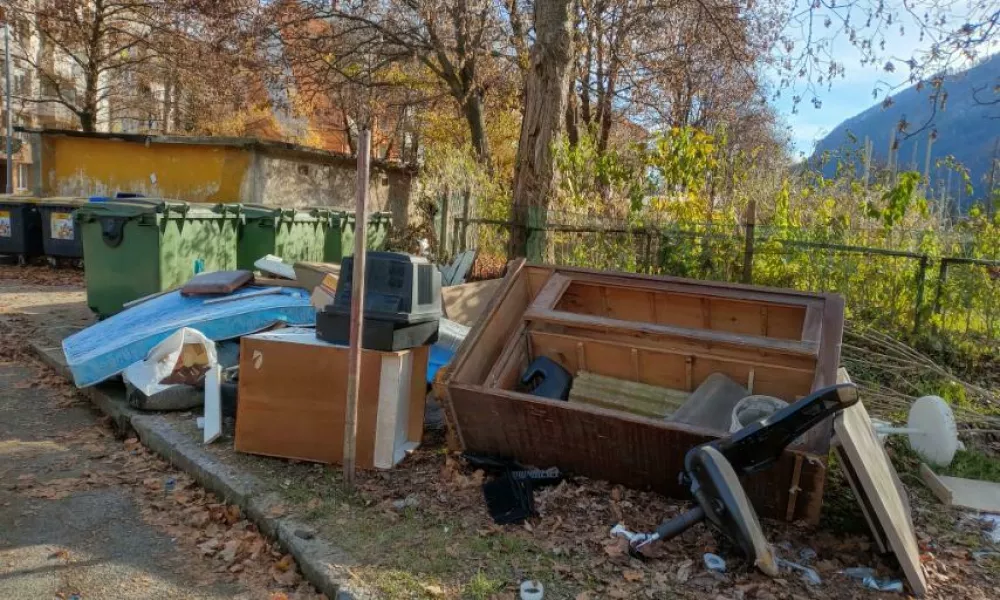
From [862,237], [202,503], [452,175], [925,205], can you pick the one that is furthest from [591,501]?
[452,175]

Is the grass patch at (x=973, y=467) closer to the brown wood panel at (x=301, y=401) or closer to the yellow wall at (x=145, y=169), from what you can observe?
the brown wood panel at (x=301, y=401)

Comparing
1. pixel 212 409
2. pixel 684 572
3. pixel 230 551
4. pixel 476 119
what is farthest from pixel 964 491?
pixel 476 119

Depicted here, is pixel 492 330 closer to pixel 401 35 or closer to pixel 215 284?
pixel 215 284

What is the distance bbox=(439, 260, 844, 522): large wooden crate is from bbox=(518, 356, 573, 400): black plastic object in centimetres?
9

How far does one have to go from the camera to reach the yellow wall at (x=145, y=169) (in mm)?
13242

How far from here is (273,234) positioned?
9.66 meters

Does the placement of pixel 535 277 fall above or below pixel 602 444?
above

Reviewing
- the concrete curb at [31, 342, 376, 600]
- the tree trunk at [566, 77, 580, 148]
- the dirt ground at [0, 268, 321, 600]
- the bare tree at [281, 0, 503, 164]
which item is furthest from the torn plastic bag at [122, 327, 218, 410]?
the bare tree at [281, 0, 503, 164]

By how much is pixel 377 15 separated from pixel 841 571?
14.5m

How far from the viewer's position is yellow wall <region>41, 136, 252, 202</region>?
13242 millimetres

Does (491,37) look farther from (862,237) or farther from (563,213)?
(862,237)

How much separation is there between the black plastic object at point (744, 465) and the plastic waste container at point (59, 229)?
41.6 ft

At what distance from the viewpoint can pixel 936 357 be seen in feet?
22.9

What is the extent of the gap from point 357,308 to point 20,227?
12.3 m
